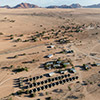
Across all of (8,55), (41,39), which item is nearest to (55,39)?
(41,39)

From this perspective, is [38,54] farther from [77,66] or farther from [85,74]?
[85,74]

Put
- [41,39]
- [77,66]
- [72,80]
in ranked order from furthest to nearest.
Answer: [41,39] → [77,66] → [72,80]

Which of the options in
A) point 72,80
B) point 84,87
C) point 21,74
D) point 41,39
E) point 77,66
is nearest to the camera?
point 84,87

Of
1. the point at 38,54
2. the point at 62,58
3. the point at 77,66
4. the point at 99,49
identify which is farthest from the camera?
the point at 99,49

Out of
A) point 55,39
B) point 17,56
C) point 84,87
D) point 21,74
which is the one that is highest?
point 55,39

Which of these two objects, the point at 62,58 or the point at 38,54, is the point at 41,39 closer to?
the point at 38,54

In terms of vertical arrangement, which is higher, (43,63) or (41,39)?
(41,39)

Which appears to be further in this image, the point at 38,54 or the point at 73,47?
the point at 73,47

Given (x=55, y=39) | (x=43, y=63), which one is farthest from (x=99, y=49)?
(x=43, y=63)

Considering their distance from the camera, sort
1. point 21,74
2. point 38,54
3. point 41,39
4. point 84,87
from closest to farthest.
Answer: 1. point 84,87
2. point 21,74
3. point 38,54
4. point 41,39
